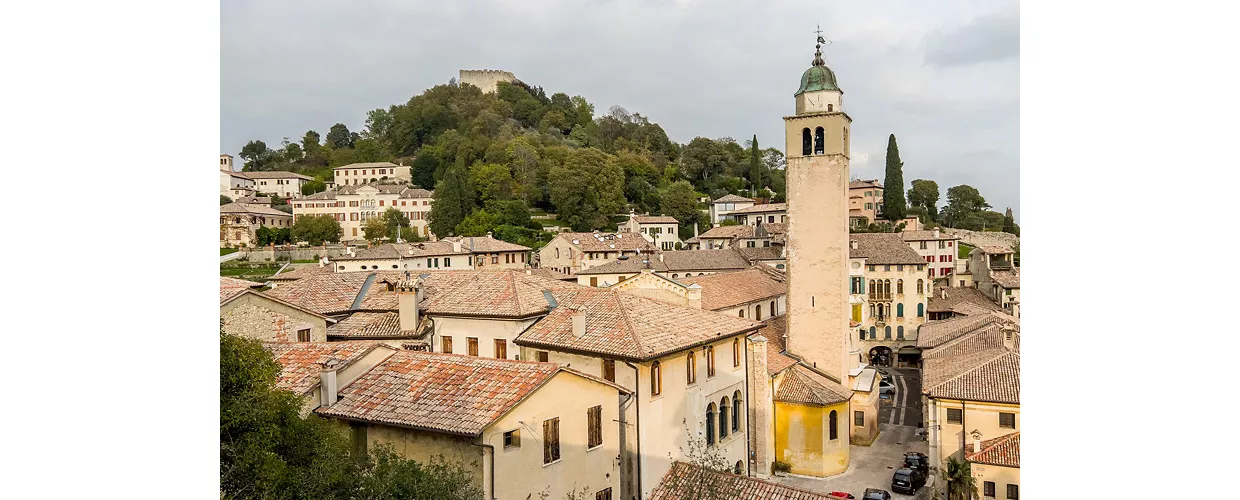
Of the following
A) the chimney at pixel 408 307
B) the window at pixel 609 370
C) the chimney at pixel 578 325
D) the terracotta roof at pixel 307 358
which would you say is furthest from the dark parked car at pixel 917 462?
the terracotta roof at pixel 307 358

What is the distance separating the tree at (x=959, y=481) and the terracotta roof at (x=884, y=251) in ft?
35.2

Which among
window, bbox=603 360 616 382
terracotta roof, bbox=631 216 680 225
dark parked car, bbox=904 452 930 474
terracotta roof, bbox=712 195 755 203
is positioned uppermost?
terracotta roof, bbox=712 195 755 203

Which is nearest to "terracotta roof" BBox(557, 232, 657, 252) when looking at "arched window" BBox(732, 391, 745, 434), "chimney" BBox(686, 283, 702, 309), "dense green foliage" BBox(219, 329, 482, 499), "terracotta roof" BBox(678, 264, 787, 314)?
"terracotta roof" BBox(678, 264, 787, 314)

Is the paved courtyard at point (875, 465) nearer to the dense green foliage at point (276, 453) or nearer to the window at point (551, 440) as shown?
the window at point (551, 440)

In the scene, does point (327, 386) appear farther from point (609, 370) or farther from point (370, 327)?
point (370, 327)

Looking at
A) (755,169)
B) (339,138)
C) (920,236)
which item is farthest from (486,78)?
(920,236)

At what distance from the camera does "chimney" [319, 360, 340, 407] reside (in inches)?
192

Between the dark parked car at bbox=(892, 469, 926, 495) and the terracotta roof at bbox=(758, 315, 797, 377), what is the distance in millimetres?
1906

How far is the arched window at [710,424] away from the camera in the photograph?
7618 mm

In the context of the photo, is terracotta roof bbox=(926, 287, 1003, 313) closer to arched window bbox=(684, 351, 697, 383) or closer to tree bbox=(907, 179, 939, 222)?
tree bbox=(907, 179, 939, 222)

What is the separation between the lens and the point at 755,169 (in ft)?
96.7

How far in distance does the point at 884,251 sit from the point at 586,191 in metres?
7.82
